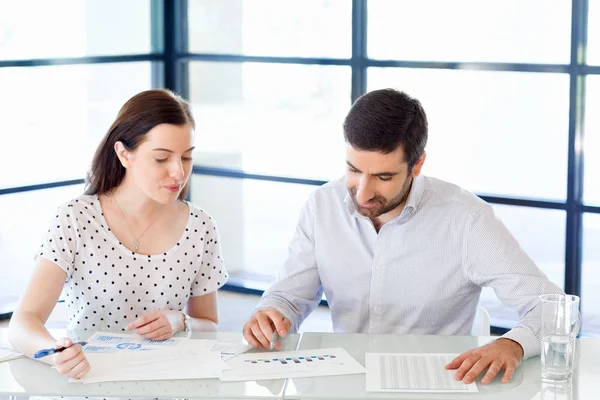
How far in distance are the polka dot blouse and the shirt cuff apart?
98 centimetres

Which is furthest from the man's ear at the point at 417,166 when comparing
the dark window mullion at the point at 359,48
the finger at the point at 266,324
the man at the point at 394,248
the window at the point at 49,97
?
the window at the point at 49,97

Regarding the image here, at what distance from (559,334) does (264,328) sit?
2.34 ft

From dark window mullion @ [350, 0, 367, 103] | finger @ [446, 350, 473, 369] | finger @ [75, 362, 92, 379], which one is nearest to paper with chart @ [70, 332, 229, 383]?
finger @ [75, 362, 92, 379]

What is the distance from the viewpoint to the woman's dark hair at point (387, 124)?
2459 millimetres

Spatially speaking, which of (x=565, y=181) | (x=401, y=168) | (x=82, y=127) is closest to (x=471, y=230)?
(x=401, y=168)

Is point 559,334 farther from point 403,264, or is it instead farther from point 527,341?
point 403,264

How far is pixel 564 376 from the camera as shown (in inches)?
82.5

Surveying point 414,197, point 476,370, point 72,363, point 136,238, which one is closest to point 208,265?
point 136,238

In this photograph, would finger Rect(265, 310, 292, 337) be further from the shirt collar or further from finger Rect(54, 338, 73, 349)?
finger Rect(54, 338, 73, 349)

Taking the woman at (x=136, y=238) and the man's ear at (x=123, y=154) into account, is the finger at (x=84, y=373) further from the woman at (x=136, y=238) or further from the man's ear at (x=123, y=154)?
the man's ear at (x=123, y=154)

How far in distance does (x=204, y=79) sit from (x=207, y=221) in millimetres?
3109

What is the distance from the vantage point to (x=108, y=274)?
2.66 metres

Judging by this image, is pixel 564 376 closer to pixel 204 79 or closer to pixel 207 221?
pixel 207 221

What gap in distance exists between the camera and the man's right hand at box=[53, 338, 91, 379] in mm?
2090
